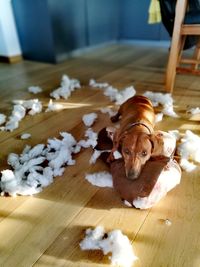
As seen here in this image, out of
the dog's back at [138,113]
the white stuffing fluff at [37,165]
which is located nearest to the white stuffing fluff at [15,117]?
the white stuffing fluff at [37,165]

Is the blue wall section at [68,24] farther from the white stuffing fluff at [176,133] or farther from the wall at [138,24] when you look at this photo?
the white stuffing fluff at [176,133]

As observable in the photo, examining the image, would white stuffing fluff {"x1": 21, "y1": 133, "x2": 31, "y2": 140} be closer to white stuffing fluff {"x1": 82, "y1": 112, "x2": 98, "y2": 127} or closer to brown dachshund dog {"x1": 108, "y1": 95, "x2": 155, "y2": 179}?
white stuffing fluff {"x1": 82, "y1": 112, "x2": 98, "y2": 127}

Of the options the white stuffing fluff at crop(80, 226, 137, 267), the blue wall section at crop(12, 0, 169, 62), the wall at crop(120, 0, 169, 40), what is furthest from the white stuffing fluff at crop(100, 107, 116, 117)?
the wall at crop(120, 0, 169, 40)

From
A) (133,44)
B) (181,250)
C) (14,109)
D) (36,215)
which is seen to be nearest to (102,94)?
(14,109)

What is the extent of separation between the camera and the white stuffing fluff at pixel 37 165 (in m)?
1.03

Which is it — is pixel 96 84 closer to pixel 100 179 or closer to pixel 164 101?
pixel 164 101

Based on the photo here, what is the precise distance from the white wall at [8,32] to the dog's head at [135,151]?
263 centimetres

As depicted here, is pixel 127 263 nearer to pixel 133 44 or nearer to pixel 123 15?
pixel 133 44

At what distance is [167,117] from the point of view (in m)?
1.59

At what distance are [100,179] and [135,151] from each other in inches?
9.0

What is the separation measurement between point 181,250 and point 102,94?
1.43 m

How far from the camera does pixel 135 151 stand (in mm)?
928

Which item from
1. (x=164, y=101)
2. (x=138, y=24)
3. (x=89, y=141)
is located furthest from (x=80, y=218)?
(x=138, y=24)

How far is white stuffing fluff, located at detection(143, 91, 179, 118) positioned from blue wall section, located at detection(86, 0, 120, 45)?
80.9 inches
